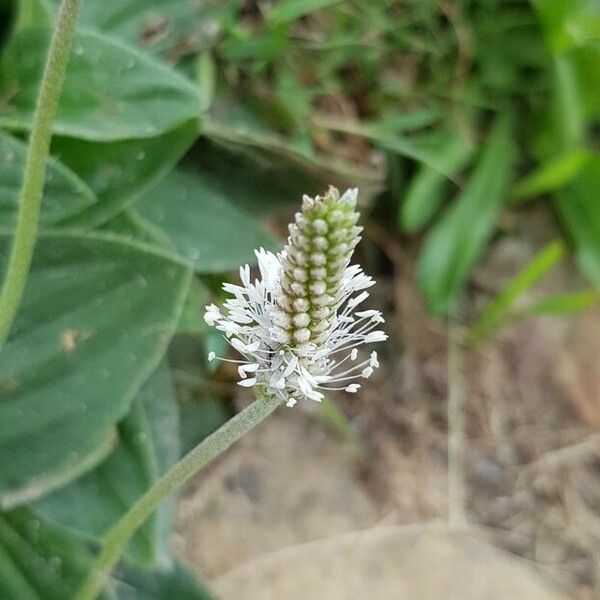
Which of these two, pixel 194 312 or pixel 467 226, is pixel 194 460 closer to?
pixel 194 312

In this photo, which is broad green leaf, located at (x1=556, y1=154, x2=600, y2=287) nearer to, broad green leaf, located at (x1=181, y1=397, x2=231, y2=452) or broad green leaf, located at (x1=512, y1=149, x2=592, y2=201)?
broad green leaf, located at (x1=512, y1=149, x2=592, y2=201)

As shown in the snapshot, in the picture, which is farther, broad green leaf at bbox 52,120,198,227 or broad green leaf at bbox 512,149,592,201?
broad green leaf at bbox 512,149,592,201

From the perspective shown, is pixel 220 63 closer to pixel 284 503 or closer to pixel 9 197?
pixel 9 197

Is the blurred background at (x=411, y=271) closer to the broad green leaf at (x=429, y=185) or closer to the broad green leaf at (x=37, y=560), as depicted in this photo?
the broad green leaf at (x=429, y=185)

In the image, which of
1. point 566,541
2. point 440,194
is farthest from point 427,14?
point 566,541

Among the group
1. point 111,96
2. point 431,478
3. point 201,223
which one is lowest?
point 431,478

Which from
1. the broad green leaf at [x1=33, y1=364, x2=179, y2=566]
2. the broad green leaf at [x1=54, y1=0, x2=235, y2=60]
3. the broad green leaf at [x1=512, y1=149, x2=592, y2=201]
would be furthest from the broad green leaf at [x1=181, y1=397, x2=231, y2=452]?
the broad green leaf at [x1=512, y1=149, x2=592, y2=201]

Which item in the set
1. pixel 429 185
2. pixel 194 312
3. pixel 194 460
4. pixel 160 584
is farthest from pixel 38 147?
pixel 429 185
